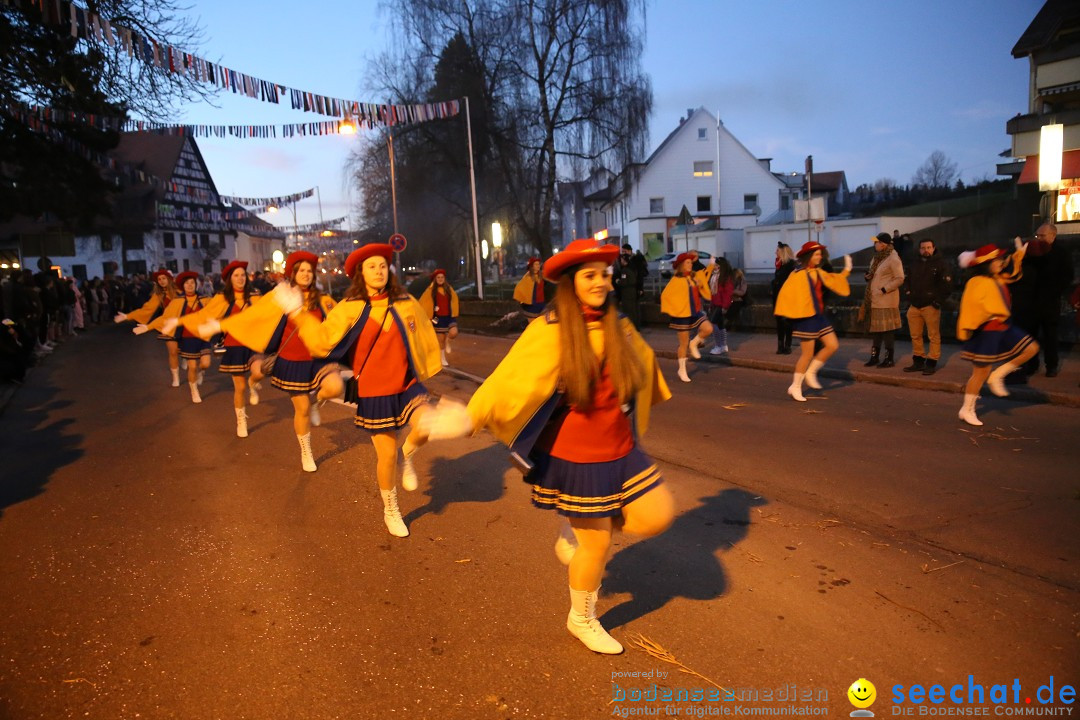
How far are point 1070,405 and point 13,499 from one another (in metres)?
10.7

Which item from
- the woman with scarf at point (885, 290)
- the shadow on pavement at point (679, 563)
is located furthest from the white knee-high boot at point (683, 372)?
the shadow on pavement at point (679, 563)

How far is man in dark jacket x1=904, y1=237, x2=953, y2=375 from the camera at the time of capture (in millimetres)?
10742

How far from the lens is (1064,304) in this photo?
496 inches

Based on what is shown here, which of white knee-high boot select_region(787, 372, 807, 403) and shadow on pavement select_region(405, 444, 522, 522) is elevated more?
white knee-high boot select_region(787, 372, 807, 403)

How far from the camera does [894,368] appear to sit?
11.4 metres

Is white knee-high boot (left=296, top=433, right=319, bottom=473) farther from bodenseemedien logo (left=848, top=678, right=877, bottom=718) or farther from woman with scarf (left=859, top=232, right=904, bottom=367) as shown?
woman with scarf (left=859, top=232, right=904, bottom=367)

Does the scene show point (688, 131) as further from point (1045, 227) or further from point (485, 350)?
point (1045, 227)

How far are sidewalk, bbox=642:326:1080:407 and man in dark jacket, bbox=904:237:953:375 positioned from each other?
25cm

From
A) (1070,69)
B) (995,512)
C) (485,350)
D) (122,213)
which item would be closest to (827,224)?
(1070,69)

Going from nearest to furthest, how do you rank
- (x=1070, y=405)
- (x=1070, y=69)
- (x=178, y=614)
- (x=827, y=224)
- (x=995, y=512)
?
(x=178, y=614)
(x=995, y=512)
(x=1070, y=405)
(x=1070, y=69)
(x=827, y=224)

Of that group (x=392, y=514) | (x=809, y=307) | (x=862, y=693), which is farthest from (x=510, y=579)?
(x=809, y=307)

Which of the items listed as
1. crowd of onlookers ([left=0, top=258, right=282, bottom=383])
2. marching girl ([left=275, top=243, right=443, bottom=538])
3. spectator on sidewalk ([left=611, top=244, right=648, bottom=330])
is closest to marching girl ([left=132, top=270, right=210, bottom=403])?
crowd of onlookers ([left=0, top=258, right=282, bottom=383])

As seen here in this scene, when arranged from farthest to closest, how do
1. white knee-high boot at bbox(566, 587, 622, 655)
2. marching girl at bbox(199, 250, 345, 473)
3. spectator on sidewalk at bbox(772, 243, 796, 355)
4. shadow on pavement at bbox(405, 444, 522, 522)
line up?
spectator on sidewalk at bbox(772, 243, 796, 355), marching girl at bbox(199, 250, 345, 473), shadow on pavement at bbox(405, 444, 522, 522), white knee-high boot at bbox(566, 587, 622, 655)

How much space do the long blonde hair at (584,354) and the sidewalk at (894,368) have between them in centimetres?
765
